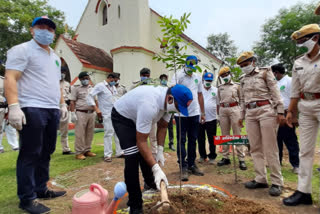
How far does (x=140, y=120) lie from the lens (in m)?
2.24

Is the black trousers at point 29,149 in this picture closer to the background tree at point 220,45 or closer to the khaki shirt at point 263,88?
the khaki shirt at point 263,88

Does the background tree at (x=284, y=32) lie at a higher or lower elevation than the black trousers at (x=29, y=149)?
higher

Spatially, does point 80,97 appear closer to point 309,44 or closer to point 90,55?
point 309,44

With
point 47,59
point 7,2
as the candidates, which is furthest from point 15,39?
point 47,59

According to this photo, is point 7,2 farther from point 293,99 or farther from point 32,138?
point 293,99

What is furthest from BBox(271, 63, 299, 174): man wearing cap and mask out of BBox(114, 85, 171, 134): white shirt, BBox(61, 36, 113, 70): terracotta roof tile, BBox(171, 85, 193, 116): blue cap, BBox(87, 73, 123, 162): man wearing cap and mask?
BBox(61, 36, 113, 70): terracotta roof tile

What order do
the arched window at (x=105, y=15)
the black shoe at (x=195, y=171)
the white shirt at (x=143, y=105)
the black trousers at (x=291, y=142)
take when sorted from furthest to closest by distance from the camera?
1. the arched window at (x=105, y=15)
2. the black trousers at (x=291, y=142)
3. the black shoe at (x=195, y=171)
4. the white shirt at (x=143, y=105)

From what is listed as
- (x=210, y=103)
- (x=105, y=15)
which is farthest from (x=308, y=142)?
(x=105, y=15)

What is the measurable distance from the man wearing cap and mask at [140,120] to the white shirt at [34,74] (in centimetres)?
99

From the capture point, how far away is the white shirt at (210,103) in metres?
5.25

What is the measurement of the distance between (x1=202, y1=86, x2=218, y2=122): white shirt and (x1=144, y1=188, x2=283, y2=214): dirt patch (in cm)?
255

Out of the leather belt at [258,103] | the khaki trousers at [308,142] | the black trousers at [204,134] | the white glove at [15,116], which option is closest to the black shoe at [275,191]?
the khaki trousers at [308,142]

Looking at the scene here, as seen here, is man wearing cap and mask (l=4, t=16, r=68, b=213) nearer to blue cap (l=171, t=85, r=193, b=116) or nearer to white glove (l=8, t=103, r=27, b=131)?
white glove (l=8, t=103, r=27, b=131)

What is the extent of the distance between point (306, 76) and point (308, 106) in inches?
16.4
